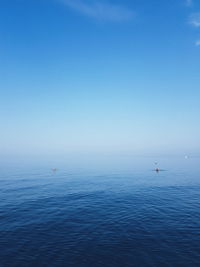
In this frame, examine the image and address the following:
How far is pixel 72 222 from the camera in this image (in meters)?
24.6

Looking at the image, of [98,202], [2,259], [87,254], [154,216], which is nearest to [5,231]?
[2,259]

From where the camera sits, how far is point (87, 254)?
16.9 m

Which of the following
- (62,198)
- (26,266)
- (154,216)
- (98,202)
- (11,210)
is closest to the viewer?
(26,266)

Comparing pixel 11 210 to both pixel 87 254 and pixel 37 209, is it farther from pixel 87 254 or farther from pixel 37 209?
pixel 87 254

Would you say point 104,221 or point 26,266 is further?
point 104,221

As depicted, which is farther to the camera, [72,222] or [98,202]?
[98,202]

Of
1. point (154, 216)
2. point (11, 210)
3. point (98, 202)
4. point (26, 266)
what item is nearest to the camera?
point (26, 266)

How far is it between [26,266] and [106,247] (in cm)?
878

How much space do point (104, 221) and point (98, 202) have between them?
9852 millimetres

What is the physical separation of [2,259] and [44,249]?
14.0 ft

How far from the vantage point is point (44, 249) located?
17609 mm

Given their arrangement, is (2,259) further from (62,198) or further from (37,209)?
(62,198)

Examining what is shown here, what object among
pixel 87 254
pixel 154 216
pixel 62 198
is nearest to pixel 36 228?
pixel 87 254

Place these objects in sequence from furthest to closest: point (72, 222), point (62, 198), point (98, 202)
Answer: point (62, 198), point (98, 202), point (72, 222)
